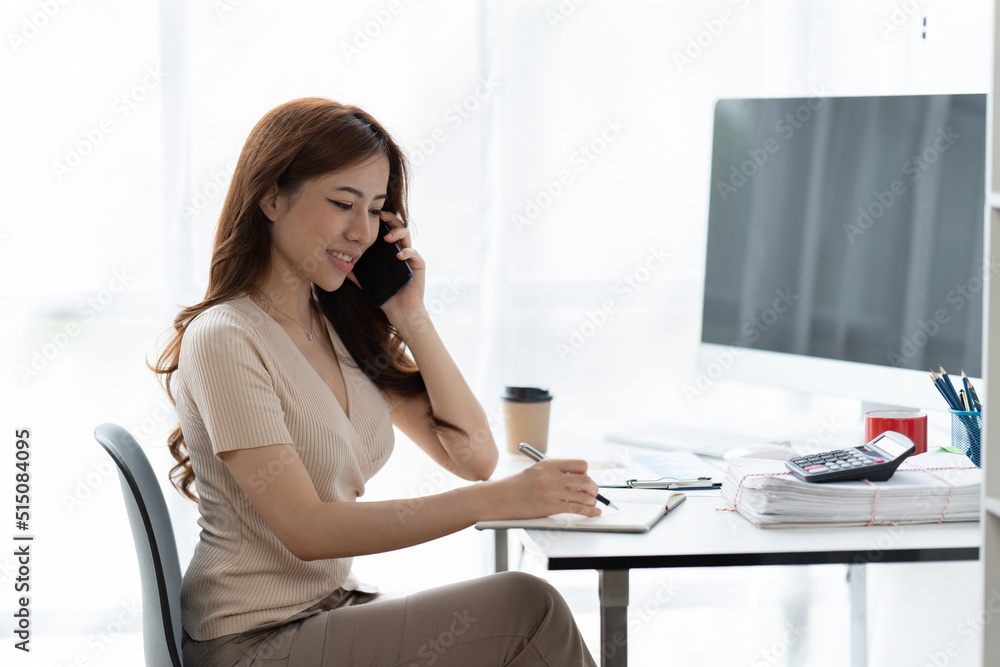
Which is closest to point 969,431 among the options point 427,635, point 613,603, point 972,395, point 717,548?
point 972,395

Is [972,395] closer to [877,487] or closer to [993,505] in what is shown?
[877,487]

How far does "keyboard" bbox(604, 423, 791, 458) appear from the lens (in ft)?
5.27

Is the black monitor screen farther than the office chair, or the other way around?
the black monitor screen

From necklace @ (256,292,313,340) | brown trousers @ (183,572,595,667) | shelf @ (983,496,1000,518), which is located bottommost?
brown trousers @ (183,572,595,667)

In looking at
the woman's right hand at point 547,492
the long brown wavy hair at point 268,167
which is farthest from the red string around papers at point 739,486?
the long brown wavy hair at point 268,167

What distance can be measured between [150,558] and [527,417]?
2.43ft

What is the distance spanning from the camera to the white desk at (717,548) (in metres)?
1.04

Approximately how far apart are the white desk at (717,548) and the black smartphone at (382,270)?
0.55 meters

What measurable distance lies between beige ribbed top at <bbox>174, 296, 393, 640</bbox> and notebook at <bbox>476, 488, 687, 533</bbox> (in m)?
0.26

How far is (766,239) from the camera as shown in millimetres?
1661

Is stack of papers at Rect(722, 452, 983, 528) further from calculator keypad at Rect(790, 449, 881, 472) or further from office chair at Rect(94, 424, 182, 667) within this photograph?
office chair at Rect(94, 424, 182, 667)

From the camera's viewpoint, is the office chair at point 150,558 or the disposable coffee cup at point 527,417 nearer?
the office chair at point 150,558

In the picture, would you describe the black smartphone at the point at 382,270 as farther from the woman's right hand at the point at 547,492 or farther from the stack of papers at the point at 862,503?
the stack of papers at the point at 862,503

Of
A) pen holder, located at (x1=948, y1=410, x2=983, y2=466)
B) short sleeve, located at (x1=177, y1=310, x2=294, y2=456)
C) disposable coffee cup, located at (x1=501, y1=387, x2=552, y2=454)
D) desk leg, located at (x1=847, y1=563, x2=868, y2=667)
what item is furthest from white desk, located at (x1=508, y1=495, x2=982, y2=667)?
desk leg, located at (x1=847, y1=563, x2=868, y2=667)
